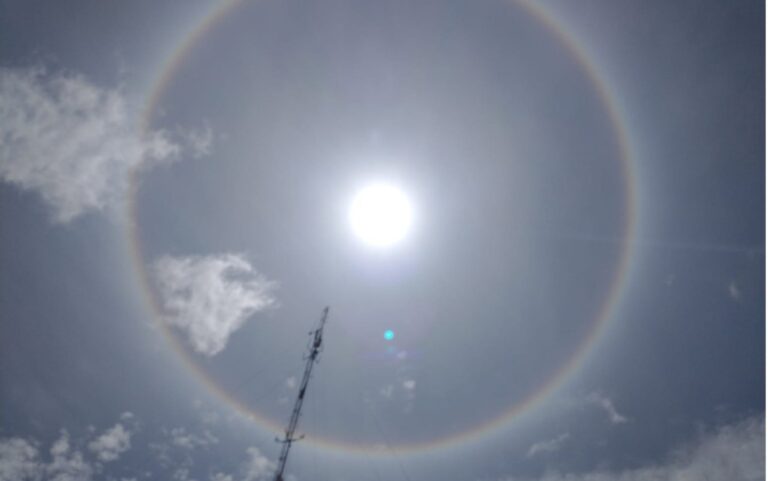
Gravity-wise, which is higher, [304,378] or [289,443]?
[304,378]

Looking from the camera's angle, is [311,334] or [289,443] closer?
[289,443]

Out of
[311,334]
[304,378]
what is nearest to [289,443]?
[304,378]

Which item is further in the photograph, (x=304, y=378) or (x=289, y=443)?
(x=304, y=378)

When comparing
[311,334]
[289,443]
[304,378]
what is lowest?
[289,443]

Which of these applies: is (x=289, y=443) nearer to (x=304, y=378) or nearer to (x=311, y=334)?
(x=304, y=378)

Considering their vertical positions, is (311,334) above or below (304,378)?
above
